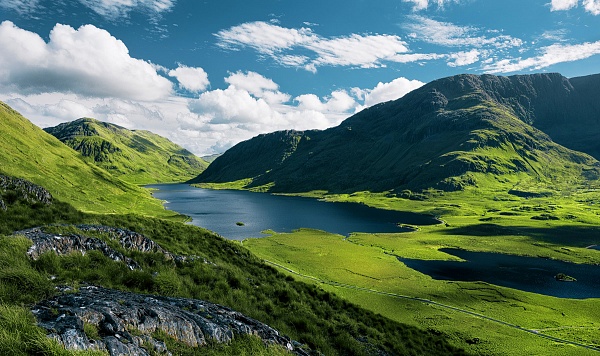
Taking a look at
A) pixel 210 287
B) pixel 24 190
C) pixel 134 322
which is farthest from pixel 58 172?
pixel 134 322

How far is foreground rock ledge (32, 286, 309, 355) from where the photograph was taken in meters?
9.23

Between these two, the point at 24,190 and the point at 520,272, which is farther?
the point at 520,272

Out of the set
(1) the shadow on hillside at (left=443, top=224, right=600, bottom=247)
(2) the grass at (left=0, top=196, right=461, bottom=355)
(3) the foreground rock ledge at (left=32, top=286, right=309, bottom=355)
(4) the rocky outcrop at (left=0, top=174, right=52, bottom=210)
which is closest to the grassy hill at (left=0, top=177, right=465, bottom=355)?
(2) the grass at (left=0, top=196, right=461, bottom=355)

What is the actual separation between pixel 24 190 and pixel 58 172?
456 feet

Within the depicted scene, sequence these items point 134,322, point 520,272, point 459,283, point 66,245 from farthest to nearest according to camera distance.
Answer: point 520,272
point 459,283
point 66,245
point 134,322

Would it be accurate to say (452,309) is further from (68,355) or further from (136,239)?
(68,355)

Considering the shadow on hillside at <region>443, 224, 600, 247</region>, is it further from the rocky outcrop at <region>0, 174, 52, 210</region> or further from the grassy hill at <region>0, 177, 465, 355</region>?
the rocky outcrop at <region>0, 174, 52, 210</region>

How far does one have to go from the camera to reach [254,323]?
1667cm

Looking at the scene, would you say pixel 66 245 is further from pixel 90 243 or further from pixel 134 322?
pixel 134 322

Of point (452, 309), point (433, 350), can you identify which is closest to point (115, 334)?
point (433, 350)

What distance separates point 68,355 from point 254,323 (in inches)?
417

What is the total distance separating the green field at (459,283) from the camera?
50.5 m

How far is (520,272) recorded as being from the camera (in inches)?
3612

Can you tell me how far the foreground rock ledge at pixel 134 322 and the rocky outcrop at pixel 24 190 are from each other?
71.8ft
